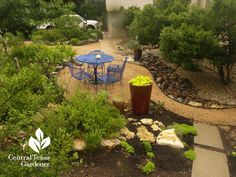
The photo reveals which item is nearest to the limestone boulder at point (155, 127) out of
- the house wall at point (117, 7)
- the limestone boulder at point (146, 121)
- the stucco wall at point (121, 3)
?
the limestone boulder at point (146, 121)

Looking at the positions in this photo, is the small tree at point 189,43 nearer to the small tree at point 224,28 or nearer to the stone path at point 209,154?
the small tree at point 224,28

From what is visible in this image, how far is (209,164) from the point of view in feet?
17.9

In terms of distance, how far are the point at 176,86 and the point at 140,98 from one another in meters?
2.48

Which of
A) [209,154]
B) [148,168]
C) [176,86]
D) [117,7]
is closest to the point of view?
[148,168]

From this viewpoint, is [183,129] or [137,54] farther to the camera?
[137,54]

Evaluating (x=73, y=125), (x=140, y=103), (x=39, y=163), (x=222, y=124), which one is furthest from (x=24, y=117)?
(x=222, y=124)

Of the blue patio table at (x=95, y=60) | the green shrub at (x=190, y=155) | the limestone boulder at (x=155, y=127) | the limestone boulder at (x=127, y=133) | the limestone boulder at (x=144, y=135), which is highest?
the blue patio table at (x=95, y=60)

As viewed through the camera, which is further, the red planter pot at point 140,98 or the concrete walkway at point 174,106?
the concrete walkway at point 174,106

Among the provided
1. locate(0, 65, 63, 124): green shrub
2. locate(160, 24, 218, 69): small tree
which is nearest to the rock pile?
locate(160, 24, 218, 69): small tree

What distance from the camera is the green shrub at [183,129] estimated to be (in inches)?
253

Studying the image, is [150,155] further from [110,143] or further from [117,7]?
[117,7]

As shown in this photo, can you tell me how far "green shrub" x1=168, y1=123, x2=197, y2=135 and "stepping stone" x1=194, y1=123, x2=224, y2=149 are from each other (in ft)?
0.47

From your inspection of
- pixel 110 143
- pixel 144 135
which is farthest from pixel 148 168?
pixel 144 135

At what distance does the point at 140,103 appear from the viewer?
7.09m
